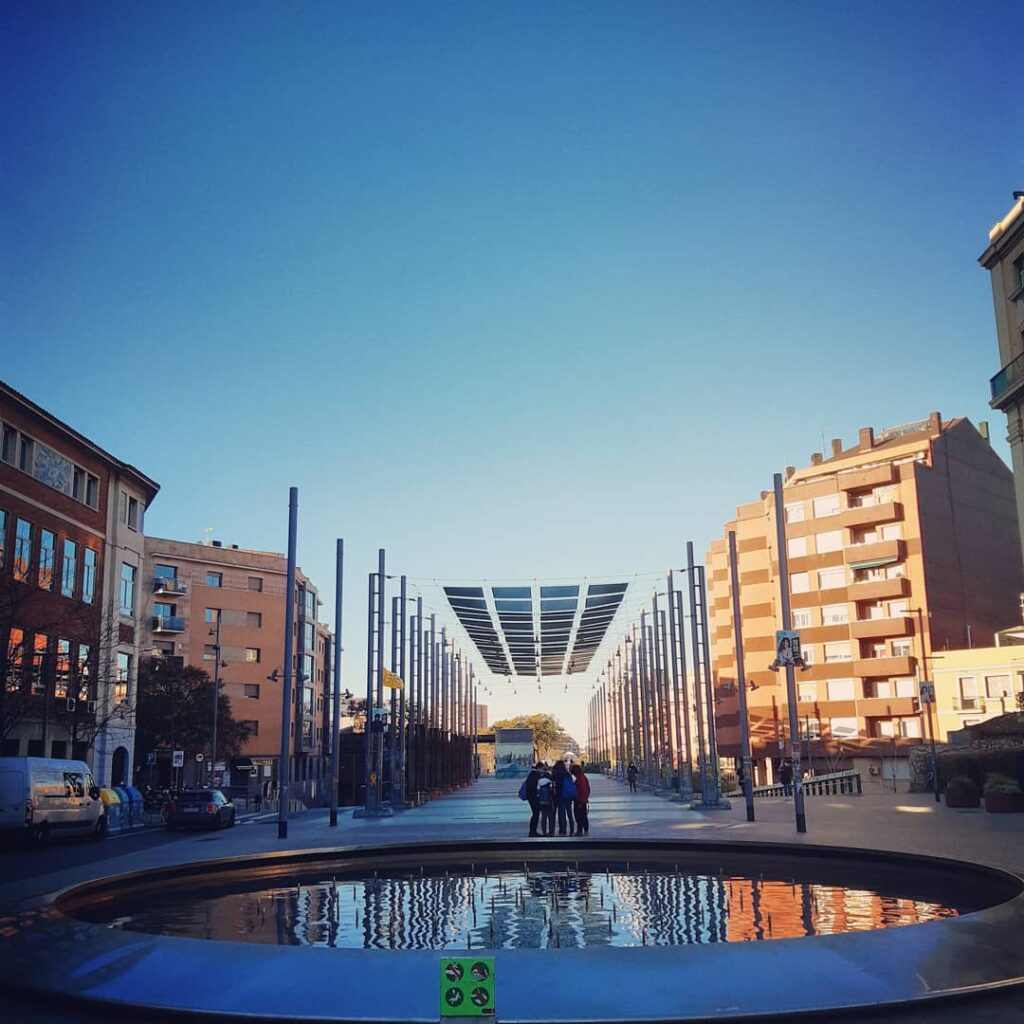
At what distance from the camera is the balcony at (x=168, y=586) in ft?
284

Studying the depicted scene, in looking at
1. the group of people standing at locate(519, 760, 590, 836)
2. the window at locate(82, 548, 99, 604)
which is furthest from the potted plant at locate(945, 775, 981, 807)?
the window at locate(82, 548, 99, 604)

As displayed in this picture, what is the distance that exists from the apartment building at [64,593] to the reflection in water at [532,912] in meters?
26.0

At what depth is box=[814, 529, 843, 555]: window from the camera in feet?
266

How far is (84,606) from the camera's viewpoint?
46.9 metres

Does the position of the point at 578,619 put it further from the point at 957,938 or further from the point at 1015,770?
the point at 957,938

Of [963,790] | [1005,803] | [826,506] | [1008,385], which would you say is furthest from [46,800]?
[826,506]

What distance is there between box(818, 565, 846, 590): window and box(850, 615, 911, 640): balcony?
351cm

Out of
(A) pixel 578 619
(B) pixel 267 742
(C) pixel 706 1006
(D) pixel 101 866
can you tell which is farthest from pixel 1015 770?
(B) pixel 267 742

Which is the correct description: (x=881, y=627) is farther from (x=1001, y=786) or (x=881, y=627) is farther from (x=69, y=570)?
(x=69, y=570)

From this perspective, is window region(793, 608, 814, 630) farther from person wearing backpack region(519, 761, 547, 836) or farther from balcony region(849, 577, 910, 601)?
person wearing backpack region(519, 761, 547, 836)

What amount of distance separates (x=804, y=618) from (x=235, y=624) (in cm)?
4712

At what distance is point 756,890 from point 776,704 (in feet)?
238

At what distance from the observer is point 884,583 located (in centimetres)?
7738

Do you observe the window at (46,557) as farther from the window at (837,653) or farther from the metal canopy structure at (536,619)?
the window at (837,653)
